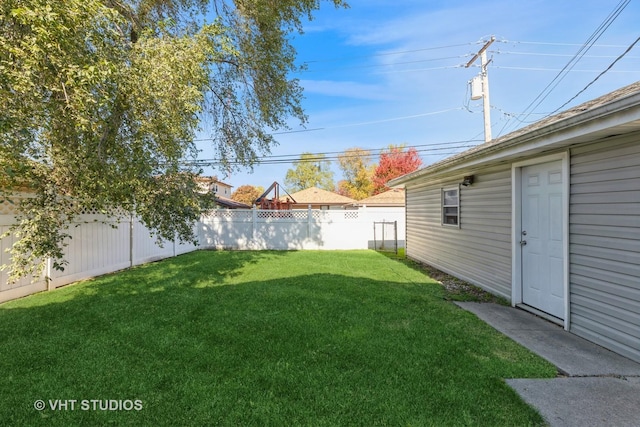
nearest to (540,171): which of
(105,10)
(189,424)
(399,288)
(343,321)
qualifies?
(399,288)

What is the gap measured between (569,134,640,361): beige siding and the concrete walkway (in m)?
0.22

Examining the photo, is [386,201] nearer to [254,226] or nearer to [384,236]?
[384,236]

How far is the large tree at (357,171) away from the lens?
35.2 metres

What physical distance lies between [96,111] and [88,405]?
3429 mm

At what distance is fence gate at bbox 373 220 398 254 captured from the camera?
43.2 feet

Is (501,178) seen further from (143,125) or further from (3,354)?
(3,354)

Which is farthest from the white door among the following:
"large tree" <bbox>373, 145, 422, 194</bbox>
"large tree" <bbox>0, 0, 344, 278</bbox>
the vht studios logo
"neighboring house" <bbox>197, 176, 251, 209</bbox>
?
"large tree" <bbox>373, 145, 422, 194</bbox>

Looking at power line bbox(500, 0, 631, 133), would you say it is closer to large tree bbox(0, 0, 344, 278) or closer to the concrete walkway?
the concrete walkway

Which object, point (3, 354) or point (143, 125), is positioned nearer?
point (3, 354)

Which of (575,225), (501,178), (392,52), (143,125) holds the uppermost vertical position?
(392,52)

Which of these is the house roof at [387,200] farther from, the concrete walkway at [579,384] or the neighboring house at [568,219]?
the concrete walkway at [579,384]

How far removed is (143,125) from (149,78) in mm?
694

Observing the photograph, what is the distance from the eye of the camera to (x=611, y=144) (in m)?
3.33

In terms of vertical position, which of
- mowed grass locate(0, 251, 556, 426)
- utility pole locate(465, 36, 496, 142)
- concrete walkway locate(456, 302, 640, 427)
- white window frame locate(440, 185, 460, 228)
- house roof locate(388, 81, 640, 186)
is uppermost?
utility pole locate(465, 36, 496, 142)
